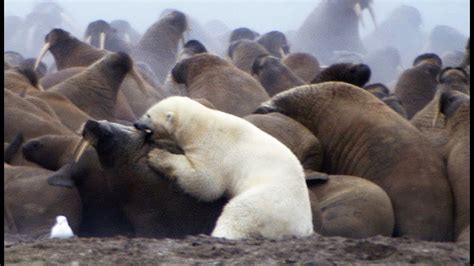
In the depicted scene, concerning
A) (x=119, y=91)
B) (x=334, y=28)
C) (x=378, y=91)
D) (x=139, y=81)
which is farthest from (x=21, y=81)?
(x=334, y=28)

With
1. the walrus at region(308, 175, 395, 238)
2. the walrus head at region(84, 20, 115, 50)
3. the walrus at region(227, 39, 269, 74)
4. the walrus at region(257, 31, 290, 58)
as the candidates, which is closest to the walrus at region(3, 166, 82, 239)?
the walrus at region(308, 175, 395, 238)

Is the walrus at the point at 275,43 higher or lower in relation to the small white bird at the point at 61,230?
lower

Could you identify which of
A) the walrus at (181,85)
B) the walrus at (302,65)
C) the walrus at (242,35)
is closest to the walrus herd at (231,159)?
the walrus at (181,85)

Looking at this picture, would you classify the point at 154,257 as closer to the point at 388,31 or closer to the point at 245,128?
the point at 245,128

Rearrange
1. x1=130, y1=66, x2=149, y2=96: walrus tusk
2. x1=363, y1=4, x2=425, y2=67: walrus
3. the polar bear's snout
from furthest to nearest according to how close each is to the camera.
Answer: x1=363, y1=4, x2=425, y2=67: walrus, x1=130, y1=66, x2=149, y2=96: walrus tusk, the polar bear's snout

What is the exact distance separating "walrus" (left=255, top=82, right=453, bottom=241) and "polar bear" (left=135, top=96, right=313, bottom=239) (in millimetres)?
1244

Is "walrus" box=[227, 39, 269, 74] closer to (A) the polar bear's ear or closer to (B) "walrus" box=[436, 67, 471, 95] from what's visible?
(B) "walrus" box=[436, 67, 471, 95]

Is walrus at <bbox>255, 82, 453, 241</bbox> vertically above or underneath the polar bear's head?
underneath

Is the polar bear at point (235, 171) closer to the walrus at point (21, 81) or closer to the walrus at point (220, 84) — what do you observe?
the walrus at point (220, 84)

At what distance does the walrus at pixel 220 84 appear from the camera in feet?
31.1

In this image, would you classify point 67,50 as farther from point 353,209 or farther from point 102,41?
point 353,209

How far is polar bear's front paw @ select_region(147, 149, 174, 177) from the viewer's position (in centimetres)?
636

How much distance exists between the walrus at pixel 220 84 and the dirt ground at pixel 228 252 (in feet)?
13.3

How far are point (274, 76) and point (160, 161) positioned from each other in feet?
15.1
